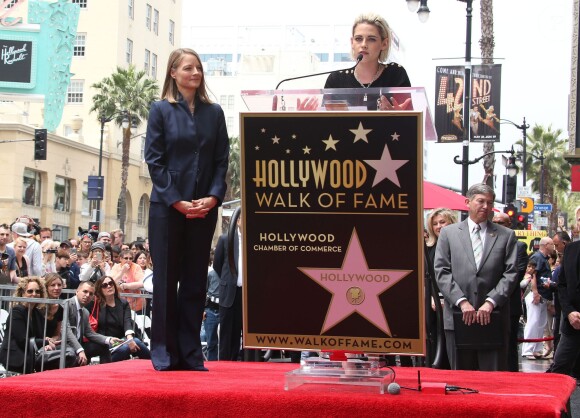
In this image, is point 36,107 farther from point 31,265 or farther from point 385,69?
point 385,69

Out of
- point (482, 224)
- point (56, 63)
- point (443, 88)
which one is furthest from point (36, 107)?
point (482, 224)

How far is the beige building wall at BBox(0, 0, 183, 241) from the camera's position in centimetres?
5503

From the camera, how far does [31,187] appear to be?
57.4 m

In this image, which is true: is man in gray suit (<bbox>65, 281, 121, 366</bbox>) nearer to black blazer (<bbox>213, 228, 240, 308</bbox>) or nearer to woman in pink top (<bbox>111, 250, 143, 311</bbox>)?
black blazer (<bbox>213, 228, 240, 308</bbox>)

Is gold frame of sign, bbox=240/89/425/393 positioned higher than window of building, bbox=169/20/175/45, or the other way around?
window of building, bbox=169/20/175/45

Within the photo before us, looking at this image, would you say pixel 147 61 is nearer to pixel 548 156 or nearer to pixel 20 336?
pixel 548 156

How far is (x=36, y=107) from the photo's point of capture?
224 feet

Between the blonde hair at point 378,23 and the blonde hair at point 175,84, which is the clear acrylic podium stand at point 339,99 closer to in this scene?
the blonde hair at point 378,23

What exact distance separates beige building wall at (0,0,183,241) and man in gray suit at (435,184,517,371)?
49111 millimetres

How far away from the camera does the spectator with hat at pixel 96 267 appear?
599 inches

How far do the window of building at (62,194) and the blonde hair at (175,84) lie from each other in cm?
5579

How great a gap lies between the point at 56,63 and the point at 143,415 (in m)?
36.1

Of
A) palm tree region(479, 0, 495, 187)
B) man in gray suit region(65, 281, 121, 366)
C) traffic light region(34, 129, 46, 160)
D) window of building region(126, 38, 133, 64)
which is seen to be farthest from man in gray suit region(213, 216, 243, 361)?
window of building region(126, 38, 133, 64)

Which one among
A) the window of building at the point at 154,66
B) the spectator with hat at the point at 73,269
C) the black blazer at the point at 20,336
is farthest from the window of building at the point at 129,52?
the black blazer at the point at 20,336
